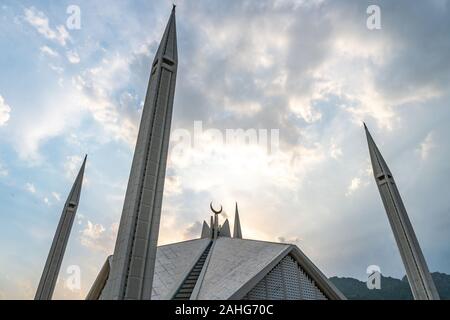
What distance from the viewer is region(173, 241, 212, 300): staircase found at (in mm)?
16172

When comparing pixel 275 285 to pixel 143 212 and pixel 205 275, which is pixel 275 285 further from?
pixel 143 212

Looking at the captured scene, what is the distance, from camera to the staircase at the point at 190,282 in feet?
53.1

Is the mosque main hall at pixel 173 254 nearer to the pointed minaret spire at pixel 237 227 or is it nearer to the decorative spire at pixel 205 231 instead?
the decorative spire at pixel 205 231

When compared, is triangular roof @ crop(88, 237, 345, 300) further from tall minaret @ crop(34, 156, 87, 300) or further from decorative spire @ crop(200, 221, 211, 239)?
tall minaret @ crop(34, 156, 87, 300)

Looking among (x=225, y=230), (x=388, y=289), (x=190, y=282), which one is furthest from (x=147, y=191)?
(x=388, y=289)

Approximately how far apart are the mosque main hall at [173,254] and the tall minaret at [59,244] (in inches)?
2.1

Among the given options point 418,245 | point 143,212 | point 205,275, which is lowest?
point 143,212

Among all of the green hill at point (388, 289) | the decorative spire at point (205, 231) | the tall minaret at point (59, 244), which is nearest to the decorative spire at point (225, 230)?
the decorative spire at point (205, 231)

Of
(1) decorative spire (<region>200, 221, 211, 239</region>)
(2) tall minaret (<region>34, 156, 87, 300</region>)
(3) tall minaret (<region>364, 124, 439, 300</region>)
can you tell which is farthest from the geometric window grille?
(2) tall minaret (<region>34, 156, 87, 300</region>)

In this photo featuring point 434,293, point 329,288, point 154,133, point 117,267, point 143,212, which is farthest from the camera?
point 329,288

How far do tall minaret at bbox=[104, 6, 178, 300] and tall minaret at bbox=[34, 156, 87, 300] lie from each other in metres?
11.8
